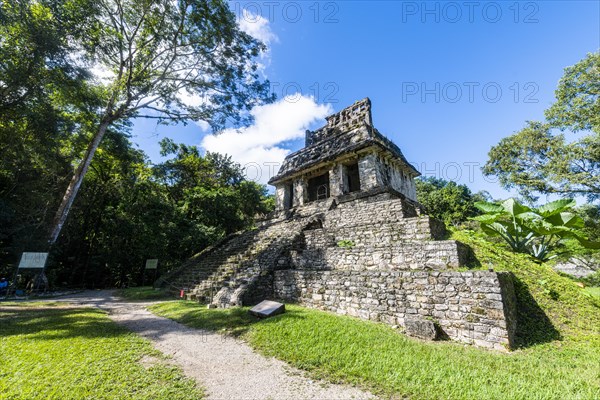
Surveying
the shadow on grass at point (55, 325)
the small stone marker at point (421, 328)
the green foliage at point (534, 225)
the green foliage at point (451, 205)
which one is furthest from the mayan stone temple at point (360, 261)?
the green foliage at point (451, 205)

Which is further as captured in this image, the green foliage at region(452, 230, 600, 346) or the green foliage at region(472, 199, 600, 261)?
the green foliage at region(472, 199, 600, 261)

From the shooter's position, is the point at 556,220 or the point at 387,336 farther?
the point at 556,220

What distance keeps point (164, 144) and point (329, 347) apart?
918 inches

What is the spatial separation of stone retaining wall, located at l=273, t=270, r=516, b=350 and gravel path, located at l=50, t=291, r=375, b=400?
234 cm

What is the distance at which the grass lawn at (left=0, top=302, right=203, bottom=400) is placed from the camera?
102 inches

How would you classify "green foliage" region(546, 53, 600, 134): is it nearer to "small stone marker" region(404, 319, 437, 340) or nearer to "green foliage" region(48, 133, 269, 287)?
"small stone marker" region(404, 319, 437, 340)

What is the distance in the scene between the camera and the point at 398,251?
5.84 meters

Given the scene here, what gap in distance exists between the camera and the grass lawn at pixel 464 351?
256 cm

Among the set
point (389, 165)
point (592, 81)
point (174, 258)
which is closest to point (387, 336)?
point (389, 165)

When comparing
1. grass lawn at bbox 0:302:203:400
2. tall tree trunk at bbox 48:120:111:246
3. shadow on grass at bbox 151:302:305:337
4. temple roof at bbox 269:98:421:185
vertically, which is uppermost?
temple roof at bbox 269:98:421:185

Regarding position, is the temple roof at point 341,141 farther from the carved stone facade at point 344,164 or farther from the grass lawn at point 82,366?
the grass lawn at point 82,366

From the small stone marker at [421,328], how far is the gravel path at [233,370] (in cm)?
202

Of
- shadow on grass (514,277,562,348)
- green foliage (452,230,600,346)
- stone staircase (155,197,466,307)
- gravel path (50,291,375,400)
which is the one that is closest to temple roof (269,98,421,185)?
stone staircase (155,197,466,307)

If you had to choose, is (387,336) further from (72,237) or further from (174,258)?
(72,237)
